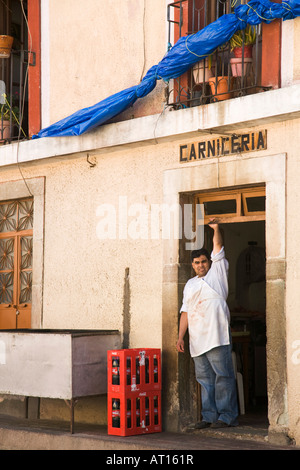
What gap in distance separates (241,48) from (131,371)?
359 centimetres

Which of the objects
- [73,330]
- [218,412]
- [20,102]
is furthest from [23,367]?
[20,102]

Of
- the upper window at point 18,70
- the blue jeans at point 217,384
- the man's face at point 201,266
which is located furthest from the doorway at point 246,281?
the upper window at point 18,70

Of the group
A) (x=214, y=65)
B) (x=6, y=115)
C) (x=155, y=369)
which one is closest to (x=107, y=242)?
(x=155, y=369)

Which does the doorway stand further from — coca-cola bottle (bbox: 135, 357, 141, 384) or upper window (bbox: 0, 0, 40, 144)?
upper window (bbox: 0, 0, 40, 144)

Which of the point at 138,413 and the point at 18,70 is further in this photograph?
the point at 18,70

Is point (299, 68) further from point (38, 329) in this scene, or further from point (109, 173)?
point (38, 329)

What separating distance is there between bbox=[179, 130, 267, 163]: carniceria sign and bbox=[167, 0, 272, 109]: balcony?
44 cm

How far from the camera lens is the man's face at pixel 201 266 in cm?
976

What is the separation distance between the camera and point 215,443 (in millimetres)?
8922

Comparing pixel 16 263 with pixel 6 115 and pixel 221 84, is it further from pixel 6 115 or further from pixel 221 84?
pixel 221 84

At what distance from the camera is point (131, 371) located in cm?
945

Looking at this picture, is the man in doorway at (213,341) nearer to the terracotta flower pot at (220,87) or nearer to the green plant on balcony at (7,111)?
the terracotta flower pot at (220,87)

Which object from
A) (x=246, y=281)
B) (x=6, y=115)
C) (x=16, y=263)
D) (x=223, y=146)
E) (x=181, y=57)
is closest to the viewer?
(x=223, y=146)

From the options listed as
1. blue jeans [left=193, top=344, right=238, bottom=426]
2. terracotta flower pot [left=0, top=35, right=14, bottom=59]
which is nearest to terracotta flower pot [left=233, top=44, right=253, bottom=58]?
blue jeans [left=193, top=344, right=238, bottom=426]
